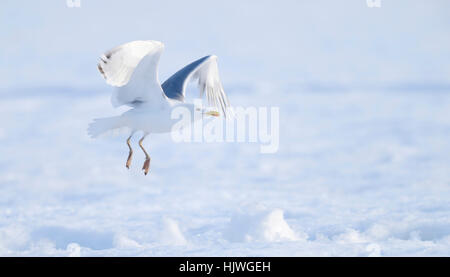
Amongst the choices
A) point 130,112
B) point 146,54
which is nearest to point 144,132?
point 130,112

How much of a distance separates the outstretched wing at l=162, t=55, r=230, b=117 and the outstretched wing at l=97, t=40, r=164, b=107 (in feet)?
2.55

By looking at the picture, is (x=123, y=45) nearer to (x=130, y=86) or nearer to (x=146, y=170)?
(x=130, y=86)

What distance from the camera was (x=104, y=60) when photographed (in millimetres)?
9109

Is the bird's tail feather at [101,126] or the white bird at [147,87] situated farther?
the bird's tail feather at [101,126]

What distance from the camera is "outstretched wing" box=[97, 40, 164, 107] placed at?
9148 millimetres

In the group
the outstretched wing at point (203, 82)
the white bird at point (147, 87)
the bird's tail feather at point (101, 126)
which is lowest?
the bird's tail feather at point (101, 126)

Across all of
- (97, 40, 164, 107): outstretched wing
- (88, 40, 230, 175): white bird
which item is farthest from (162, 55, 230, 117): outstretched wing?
(97, 40, 164, 107): outstretched wing

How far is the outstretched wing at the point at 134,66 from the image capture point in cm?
915

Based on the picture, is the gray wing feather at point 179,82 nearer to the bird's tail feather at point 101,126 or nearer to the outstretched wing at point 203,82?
the outstretched wing at point 203,82

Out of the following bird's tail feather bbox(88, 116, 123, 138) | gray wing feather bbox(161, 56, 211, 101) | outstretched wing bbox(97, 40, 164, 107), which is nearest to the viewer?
outstretched wing bbox(97, 40, 164, 107)

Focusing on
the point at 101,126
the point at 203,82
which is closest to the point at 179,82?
the point at 203,82

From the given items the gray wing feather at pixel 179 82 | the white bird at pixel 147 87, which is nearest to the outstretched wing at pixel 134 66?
the white bird at pixel 147 87

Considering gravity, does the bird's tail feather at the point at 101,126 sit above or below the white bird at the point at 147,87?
below

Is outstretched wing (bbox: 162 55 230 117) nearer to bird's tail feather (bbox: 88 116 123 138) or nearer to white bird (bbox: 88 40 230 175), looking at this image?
white bird (bbox: 88 40 230 175)
